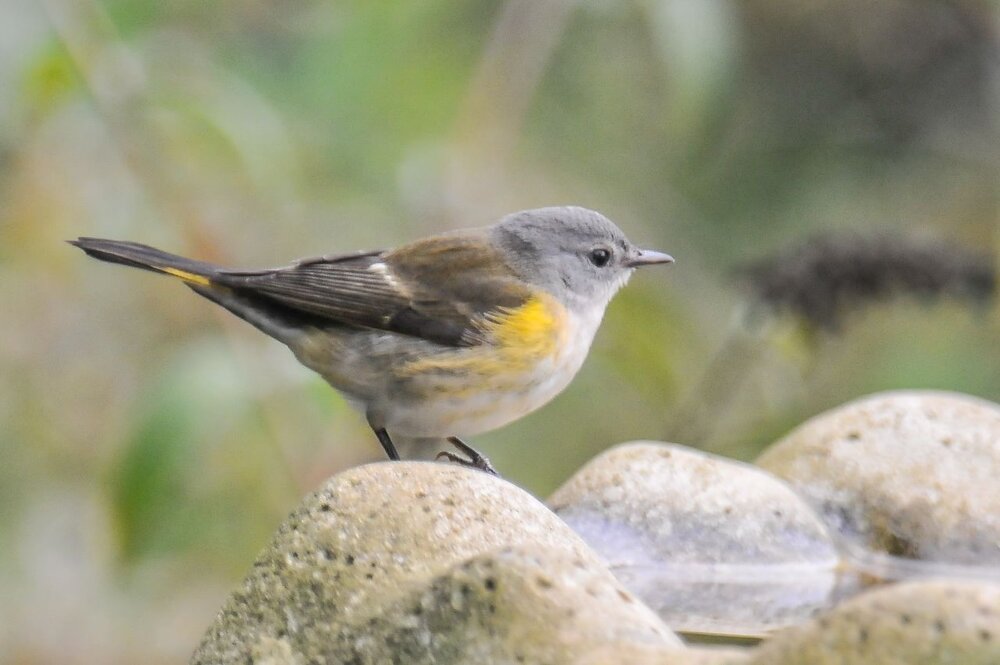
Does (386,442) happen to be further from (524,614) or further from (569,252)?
(524,614)

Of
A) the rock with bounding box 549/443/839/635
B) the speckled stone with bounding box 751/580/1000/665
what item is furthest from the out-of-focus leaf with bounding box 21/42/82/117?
the speckled stone with bounding box 751/580/1000/665

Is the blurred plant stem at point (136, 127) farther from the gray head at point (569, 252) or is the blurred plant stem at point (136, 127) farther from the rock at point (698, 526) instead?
the rock at point (698, 526)

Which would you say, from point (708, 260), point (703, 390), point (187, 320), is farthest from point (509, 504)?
point (708, 260)

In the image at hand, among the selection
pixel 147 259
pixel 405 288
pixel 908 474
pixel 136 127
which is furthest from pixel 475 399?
pixel 136 127

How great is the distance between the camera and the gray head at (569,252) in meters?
3.98

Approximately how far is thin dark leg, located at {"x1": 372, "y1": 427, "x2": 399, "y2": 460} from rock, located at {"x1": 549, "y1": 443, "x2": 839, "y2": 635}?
1.76 ft

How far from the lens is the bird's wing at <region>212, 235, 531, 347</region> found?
3746mm

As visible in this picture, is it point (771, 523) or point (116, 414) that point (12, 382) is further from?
point (771, 523)

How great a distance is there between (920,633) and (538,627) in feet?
1.90

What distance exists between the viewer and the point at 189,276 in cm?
371

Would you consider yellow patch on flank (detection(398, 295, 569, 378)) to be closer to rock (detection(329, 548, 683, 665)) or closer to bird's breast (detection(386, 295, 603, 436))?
bird's breast (detection(386, 295, 603, 436))

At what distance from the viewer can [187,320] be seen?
532cm

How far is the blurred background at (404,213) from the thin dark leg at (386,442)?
14 centimetres

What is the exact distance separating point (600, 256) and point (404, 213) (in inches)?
40.9
